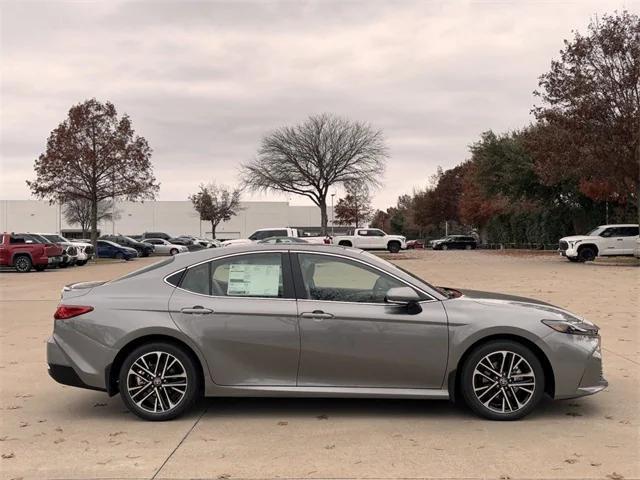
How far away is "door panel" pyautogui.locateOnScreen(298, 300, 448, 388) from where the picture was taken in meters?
5.16

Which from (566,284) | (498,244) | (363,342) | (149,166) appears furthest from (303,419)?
(498,244)

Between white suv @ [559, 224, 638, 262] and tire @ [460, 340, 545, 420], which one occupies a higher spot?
white suv @ [559, 224, 638, 262]

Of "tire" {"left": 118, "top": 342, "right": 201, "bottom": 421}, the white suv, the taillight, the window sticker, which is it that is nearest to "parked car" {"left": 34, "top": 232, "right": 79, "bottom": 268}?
the white suv

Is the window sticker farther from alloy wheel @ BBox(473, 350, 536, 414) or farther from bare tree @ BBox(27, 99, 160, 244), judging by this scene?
bare tree @ BBox(27, 99, 160, 244)

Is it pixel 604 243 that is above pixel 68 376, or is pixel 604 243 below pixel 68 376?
above

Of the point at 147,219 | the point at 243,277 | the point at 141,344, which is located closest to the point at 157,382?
the point at 141,344

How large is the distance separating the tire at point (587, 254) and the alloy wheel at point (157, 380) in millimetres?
26792

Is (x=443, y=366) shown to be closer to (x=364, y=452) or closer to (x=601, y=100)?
(x=364, y=452)

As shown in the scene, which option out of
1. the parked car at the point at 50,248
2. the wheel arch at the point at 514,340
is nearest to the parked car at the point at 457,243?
the parked car at the point at 50,248

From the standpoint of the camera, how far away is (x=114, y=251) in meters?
41.8

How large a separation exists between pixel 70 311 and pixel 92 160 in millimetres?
35284

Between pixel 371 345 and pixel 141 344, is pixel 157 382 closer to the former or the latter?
pixel 141 344

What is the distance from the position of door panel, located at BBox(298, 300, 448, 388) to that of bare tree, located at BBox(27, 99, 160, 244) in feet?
116

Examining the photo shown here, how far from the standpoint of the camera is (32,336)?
9.63 metres
